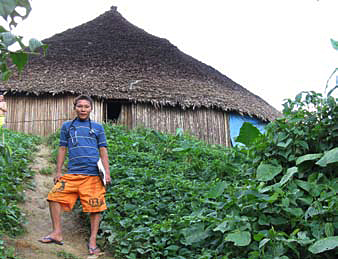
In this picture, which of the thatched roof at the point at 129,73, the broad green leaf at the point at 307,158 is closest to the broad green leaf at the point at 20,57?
the broad green leaf at the point at 307,158

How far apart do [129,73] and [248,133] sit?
8.44 metres

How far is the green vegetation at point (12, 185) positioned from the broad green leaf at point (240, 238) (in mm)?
1510

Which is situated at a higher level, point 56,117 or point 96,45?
point 96,45

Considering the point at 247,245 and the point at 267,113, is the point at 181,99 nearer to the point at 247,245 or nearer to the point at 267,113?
the point at 267,113

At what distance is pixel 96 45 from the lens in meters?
13.8

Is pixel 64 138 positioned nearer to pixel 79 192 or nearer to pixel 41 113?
pixel 79 192

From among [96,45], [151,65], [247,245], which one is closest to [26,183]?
[247,245]

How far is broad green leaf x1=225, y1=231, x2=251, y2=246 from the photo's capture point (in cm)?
292

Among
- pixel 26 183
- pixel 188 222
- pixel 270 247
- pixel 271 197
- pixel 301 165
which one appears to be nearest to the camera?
pixel 270 247

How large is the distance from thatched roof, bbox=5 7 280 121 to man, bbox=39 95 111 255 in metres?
6.96

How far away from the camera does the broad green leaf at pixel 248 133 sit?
4.05 meters

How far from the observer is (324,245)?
8.73 feet

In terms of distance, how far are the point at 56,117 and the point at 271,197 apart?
8.65m

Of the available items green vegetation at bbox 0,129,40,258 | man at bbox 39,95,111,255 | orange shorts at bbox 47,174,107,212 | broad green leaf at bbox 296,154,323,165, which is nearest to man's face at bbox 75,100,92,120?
man at bbox 39,95,111,255
